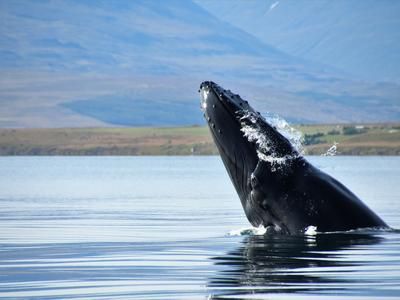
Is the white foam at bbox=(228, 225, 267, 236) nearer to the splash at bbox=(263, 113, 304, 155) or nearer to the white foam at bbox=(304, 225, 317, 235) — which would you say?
the white foam at bbox=(304, 225, 317, 235)

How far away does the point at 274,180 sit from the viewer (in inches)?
593

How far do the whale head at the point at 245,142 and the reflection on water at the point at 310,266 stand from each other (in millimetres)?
711

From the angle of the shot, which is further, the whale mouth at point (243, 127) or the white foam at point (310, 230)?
the whale mouth at point (243, 127)

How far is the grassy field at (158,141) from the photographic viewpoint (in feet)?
326

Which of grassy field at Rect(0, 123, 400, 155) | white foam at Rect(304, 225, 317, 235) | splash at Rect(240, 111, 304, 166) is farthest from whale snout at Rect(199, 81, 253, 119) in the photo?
grassy field at Rect(0, 123, 400, 155)

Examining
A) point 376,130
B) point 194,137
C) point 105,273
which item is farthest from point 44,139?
point 105,273

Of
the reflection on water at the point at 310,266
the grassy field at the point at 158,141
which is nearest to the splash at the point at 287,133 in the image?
the reflection on water at the point at 310,266

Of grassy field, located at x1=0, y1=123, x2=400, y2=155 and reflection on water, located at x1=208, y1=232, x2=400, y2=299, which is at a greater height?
grassy field, located at x1=0, y1=123, x2=400, y2=155

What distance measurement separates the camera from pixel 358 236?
15125mm

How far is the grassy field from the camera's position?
99450 millimetres

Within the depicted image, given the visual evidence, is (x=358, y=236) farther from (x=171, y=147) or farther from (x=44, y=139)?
(x=44, y=139)

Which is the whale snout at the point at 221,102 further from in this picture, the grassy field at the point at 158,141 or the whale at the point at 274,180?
the grassy field at the point at 158,141

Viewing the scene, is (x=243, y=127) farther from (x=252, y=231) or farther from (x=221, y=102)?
(x=252, y=231)

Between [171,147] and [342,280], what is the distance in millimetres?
100619
